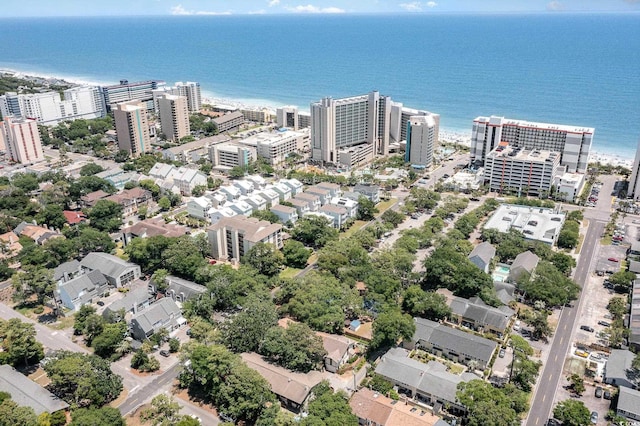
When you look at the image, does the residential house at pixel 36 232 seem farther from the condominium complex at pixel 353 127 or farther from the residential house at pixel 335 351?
the condominium complex at pixel 353 127

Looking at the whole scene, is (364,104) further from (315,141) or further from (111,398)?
(111,398)

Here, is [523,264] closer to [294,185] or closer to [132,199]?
[294,185]

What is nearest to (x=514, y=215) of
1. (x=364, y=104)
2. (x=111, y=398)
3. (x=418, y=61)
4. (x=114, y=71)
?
(x=364, y=104)

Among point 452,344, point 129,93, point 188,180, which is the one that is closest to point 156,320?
point 452,344

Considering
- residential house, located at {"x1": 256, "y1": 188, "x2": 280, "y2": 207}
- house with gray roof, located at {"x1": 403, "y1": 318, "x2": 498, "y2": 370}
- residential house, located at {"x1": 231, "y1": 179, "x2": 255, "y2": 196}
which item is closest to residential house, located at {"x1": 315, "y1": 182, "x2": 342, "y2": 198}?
residential house, located at {"x1": 256, "y1": 188, "x2": 280, "y2": 207}

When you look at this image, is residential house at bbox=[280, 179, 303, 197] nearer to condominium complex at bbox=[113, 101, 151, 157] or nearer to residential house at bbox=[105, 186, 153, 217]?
residential house at bbox=[105, 186, 153, 217]
